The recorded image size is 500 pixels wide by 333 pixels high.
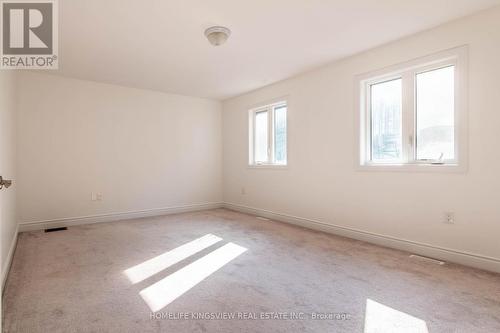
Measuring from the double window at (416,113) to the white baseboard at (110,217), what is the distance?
3543 mm

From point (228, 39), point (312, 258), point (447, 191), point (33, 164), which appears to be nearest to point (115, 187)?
point (33, 164)

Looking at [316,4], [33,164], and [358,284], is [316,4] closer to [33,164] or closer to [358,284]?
[358,284]

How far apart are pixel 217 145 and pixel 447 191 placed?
4427mm

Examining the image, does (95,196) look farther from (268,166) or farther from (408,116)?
(408,116)

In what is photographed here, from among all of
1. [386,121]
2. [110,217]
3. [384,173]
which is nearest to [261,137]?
[386,121]

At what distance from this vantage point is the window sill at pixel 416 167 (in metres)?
2.75

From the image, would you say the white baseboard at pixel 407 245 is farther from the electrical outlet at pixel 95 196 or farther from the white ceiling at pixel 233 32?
the electrical outlet at pixel 95 196

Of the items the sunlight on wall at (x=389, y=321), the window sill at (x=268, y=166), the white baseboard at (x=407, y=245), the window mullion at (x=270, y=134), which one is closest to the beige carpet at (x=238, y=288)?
the sunlight on wall at (x=389, y=321)

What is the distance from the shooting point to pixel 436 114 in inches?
117

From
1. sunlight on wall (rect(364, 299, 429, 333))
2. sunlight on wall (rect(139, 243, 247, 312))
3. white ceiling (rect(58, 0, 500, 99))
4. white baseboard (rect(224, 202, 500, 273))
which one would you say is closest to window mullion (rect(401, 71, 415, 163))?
white ceiling (rect(58, 0, 500, 99))

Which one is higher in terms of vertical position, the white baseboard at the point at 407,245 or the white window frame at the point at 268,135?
the white window frame at the point at 268,135

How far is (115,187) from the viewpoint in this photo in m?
4.82

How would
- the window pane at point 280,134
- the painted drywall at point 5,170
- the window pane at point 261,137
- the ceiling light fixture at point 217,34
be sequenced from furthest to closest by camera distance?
the window pane at point 261,137 < the window pane at point 280,134 < the ceiling light fixture at point 217,34 < the painted drywall at point 5,170

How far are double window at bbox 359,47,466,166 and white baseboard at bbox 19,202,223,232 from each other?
140 inches
